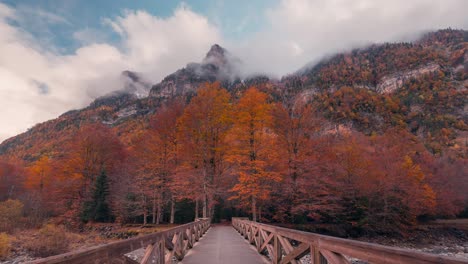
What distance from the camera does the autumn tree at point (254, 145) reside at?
18.9 m

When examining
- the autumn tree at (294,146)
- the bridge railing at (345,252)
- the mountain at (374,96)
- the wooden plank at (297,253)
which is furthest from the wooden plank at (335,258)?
the mountain at (374,96)

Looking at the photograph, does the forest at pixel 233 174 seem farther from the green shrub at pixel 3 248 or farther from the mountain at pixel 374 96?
the mountain at pixel 374 96

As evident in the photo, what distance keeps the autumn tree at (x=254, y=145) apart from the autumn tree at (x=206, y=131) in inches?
78.4

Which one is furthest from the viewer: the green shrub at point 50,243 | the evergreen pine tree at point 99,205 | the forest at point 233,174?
the evergreen pine tree at point 99,205

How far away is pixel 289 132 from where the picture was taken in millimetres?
19672

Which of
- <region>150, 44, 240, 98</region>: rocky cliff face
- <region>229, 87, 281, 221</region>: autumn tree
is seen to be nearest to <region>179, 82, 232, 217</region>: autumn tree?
<region>229, 87, 281, 221</region>: autumn tree

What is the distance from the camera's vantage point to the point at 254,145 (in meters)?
19.8

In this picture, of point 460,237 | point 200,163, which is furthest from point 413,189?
point 200,163

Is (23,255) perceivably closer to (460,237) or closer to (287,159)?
(287,159)

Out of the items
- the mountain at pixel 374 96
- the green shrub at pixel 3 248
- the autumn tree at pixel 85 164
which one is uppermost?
the mountain at pixel 374 96

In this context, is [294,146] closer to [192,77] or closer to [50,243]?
[50,243]

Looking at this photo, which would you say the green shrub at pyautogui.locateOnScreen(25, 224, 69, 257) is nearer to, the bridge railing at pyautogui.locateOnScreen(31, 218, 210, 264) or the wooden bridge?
the wooden bridge

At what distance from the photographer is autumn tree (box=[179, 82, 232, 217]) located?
22000 mm

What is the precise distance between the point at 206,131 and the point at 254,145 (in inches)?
181
